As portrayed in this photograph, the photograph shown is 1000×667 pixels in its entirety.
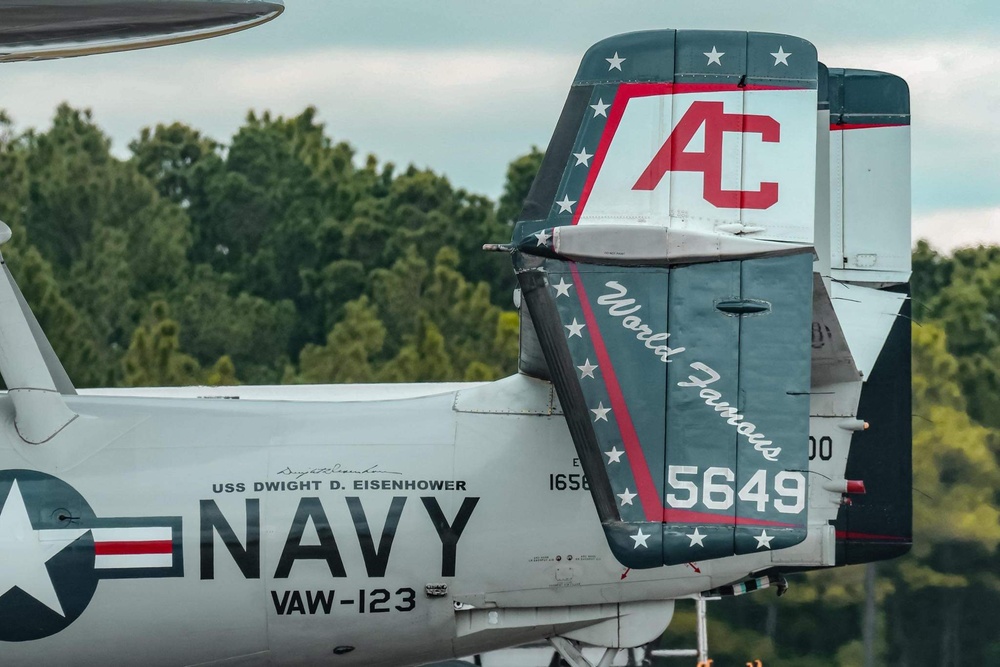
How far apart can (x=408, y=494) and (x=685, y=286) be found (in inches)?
96.0

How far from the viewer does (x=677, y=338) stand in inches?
319

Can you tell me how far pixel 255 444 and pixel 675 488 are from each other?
304 centimetres

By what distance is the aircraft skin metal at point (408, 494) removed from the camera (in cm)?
834

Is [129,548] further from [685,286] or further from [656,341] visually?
[685,286]

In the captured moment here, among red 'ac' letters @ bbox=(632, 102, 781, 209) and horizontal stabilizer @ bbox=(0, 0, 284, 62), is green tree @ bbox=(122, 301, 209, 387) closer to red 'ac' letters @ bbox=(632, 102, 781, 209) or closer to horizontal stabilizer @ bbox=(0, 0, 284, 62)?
horizontal stabilizer @ bbox=(0, 0, 284, 62)

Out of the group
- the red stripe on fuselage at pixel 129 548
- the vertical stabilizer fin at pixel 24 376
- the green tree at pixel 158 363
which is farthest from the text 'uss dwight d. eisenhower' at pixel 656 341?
Result: the green tree at pixel 158 363

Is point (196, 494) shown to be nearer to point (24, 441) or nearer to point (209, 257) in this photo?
point (24, 441)

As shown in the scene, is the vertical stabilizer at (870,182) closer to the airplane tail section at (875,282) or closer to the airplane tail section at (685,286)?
the airplane tail section at (875,282)

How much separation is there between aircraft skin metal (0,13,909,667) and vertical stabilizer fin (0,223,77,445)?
1 centimetres

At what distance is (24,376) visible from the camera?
9453mm

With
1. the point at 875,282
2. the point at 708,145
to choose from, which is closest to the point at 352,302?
the point at 875,282

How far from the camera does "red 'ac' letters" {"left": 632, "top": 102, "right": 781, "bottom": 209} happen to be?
825cm

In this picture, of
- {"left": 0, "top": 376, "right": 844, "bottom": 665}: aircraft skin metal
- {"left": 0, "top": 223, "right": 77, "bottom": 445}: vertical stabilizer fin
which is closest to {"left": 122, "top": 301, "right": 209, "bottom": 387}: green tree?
{"left": 0, "top": 223, "right": 77, "bottom": 445}: vertical stabilizer fin

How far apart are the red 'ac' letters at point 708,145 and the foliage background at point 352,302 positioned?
32.6ft
